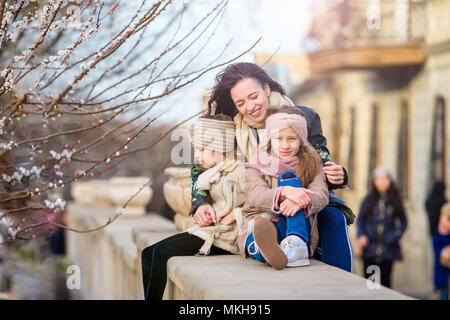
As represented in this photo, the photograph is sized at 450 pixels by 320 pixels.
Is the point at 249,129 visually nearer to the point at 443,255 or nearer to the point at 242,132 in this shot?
the point at 242,132

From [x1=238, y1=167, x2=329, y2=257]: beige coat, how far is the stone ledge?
0.17 m

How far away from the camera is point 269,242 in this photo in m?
3.98

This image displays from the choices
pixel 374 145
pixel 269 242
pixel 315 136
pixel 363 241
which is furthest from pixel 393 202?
pixel 374 145

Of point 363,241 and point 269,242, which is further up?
point 269,242

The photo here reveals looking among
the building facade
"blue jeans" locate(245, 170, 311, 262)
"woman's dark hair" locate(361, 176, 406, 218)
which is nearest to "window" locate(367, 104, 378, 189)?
the building facade

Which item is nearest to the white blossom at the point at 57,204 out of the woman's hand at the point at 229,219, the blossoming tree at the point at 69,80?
the blossoming tree at the point at 69,80

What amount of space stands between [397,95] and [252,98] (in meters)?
14.1

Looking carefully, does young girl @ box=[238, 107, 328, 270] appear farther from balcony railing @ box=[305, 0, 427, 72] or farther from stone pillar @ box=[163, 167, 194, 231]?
balcony railing @ box=[305, 0, 427, 72]

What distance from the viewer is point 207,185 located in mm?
4809

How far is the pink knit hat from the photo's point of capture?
14.5ft

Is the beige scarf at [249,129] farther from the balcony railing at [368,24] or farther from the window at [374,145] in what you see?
the window at [374,145]

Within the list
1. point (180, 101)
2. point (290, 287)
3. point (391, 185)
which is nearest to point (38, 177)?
point (180, 101)

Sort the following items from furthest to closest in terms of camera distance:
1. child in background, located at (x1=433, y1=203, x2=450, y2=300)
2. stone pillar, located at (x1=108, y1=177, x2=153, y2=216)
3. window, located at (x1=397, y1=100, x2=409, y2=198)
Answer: window, located at (x1=397, y1=100, x2=409, y2=198)
stone pillar, located at (x1=108, y1=177, x2=153, y2=216)
child in background, located at (x1=433, y1=203, x2=450, y2=300)

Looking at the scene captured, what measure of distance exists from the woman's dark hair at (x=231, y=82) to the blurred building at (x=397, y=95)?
10.1 m
